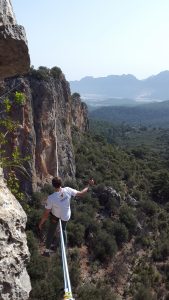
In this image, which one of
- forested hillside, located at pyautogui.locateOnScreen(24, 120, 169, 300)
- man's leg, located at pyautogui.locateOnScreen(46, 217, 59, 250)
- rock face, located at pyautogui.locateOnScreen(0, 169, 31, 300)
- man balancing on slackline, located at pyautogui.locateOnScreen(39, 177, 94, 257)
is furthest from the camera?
forested hillside, located at pyautogui.locateOnScreen(24, 120, 169, 300)

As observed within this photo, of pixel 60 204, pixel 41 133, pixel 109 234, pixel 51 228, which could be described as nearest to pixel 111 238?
pixel 109 234

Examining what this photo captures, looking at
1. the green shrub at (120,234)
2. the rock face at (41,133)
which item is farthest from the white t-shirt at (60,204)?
the green shrub at (120,234)

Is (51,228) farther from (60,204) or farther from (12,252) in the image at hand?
(12,252)

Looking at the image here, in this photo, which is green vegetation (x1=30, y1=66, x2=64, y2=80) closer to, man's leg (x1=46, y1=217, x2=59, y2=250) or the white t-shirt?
man's leg (x1=46, y1=217, x2=59, y2=250)

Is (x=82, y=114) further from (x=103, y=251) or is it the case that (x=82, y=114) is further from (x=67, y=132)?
(x=103, y=251)

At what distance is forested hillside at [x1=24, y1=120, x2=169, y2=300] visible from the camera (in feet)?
75.7

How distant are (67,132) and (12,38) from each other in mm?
33361

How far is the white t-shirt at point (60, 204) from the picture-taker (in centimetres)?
683

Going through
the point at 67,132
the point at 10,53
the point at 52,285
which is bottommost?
the point at 52,285

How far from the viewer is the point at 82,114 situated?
60875 millimetres

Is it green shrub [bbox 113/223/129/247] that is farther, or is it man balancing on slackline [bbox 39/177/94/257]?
green shrub [bbox 113/223/129/247]

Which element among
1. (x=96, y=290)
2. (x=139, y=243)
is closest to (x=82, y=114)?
(x=139, y=243)

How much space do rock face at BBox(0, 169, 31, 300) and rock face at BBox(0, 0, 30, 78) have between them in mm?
1713

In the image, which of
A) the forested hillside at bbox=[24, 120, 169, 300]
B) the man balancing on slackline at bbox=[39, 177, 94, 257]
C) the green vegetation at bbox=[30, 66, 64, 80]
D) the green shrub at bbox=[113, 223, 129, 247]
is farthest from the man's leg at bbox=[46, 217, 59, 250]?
the green vegetation at bbox=[30, 66, 64, 80]
